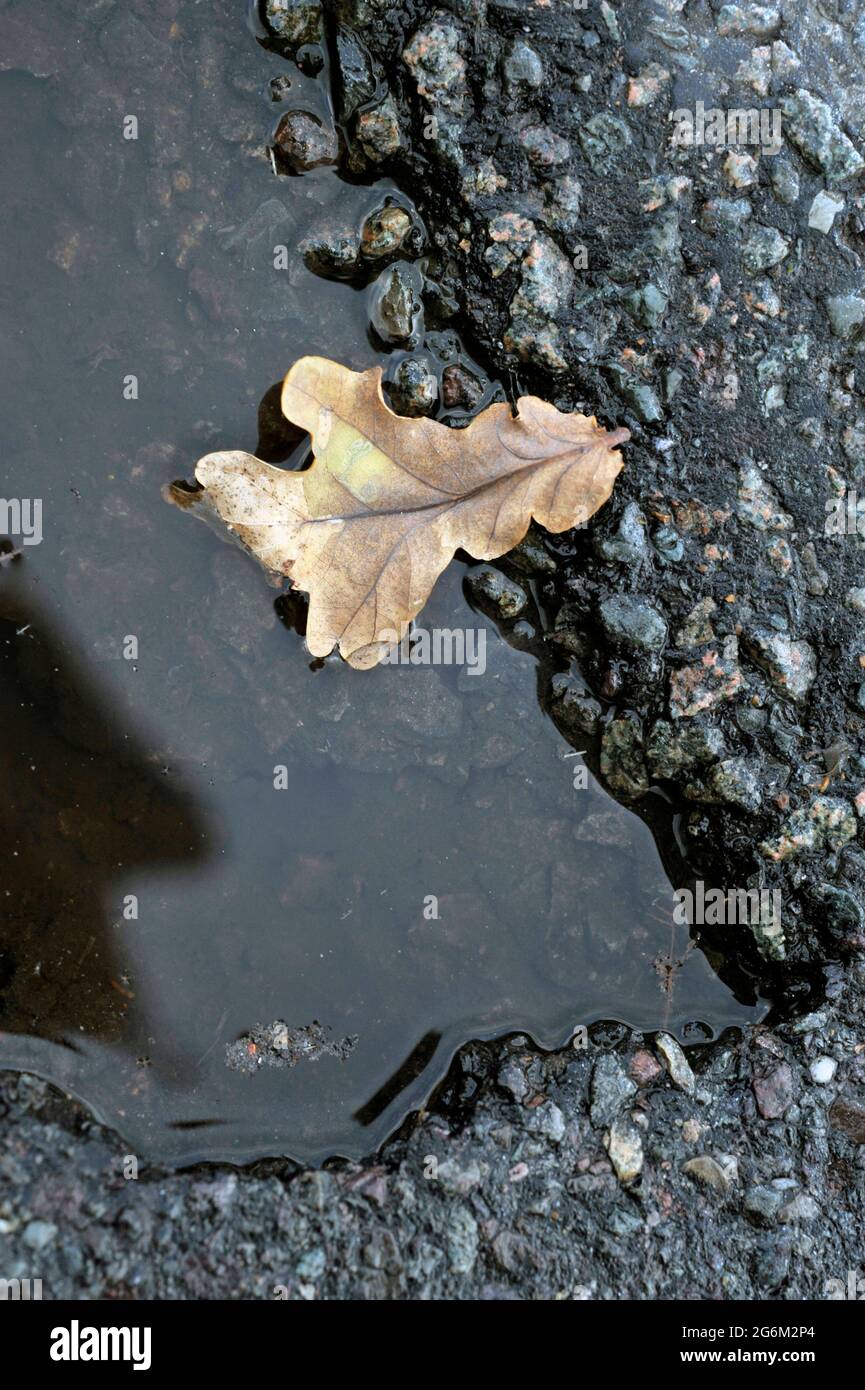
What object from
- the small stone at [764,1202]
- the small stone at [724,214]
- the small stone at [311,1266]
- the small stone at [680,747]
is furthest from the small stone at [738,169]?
the small stone at [311,1266]

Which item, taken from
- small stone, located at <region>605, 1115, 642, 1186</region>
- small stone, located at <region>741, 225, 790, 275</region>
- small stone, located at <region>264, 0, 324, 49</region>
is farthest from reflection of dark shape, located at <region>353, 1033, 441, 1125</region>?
small stone, located at <region>264, 0, 324, 49</region>

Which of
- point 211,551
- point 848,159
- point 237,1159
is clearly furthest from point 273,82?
point 237,1159

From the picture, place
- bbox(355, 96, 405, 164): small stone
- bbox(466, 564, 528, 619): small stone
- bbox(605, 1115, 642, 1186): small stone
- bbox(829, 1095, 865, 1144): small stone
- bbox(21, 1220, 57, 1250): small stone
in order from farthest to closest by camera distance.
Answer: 1. bbox(466, 564, 528, 619): small stone
2. bbox(355, 96, 405, 164): small stone
3. bbox(829, 1095, 865, 1144): small stone
4. bbox(605, 1115, 642, 1186): small stone
5. bbox(21, 1220, 57, 1250): small stone

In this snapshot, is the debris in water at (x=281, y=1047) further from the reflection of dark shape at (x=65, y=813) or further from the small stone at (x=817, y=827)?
the small stone at (x=817, y=827)

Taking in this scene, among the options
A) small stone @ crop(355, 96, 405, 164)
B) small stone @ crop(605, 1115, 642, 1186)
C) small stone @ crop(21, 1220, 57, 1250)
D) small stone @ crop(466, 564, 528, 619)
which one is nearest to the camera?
small stone @ crop(21, 1220, 57, 1250)

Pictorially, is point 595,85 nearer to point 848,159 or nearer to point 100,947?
→ point 848,159

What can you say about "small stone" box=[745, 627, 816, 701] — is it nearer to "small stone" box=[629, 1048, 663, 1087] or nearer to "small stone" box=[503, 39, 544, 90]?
"small stone" box=[629, 1048, 663, 1087]
